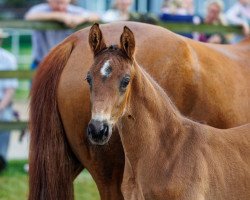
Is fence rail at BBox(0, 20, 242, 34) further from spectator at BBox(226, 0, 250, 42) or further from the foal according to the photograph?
the foal

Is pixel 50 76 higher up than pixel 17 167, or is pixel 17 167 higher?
pixel 50 76

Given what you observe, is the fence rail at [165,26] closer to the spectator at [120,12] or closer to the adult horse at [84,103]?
the spectator at [120,12]

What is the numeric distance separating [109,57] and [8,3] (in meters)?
26.7

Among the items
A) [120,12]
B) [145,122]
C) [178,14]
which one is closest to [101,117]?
[145,122]

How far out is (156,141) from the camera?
18.4ft

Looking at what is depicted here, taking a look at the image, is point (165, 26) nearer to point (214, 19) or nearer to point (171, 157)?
point (214, 19)

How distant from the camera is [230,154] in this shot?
224 inches

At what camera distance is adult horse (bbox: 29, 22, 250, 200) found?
6316 mm

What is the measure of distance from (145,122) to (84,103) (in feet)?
2.68

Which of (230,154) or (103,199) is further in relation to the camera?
(103,199)

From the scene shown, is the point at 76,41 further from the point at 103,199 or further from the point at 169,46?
the point at 103,199

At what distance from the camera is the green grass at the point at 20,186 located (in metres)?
8.57

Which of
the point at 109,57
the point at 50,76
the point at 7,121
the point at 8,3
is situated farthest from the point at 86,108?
the point at 8,3

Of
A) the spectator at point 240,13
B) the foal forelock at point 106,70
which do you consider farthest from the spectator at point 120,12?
the foal forelock at point 106,70
